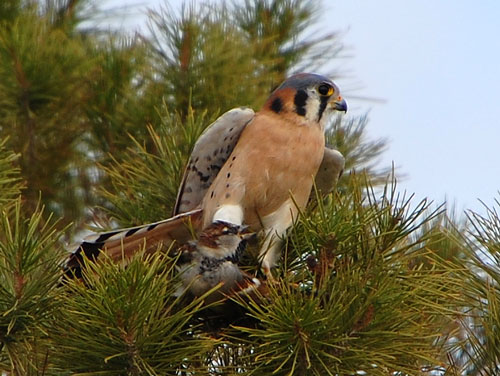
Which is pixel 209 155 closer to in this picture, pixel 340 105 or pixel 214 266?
pixel 340 105

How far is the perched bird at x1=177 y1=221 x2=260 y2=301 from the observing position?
298cm

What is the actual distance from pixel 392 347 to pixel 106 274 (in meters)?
0.70

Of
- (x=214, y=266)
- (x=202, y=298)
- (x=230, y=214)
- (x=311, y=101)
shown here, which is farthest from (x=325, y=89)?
(x=202, y=298)

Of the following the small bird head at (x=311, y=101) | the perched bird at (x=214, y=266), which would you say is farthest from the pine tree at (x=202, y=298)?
the small bird head at (x=311, y=101)

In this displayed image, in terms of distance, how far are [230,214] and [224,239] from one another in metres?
0.53

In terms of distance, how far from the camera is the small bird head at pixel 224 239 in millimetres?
3156

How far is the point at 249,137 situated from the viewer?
155 inches

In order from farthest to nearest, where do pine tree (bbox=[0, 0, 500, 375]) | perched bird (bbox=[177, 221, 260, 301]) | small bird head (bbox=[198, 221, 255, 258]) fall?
small bird head (bbox=[198, 221, 255, 258]), perched bird (bbox=[177, 221, 260, 301]), pine tree (bbox=[0, 0, 500, 375])

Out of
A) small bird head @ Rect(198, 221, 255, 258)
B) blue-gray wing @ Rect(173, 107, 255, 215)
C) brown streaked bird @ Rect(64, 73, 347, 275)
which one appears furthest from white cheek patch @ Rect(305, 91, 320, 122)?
small bird head @ Rect(198, 221, 255, 258)

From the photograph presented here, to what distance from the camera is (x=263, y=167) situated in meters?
3.87

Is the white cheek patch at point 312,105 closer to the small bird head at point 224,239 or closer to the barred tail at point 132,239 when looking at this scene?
the barred tail at point 132,239

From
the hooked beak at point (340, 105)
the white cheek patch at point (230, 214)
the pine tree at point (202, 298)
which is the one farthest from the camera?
the hooked beak at point (340, 105)

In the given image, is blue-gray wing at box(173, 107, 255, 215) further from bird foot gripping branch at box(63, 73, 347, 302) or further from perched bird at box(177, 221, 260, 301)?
perched bird at box(177, 221, 260, 301)

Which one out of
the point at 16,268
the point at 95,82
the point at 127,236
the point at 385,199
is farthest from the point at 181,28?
the point at 16,268
